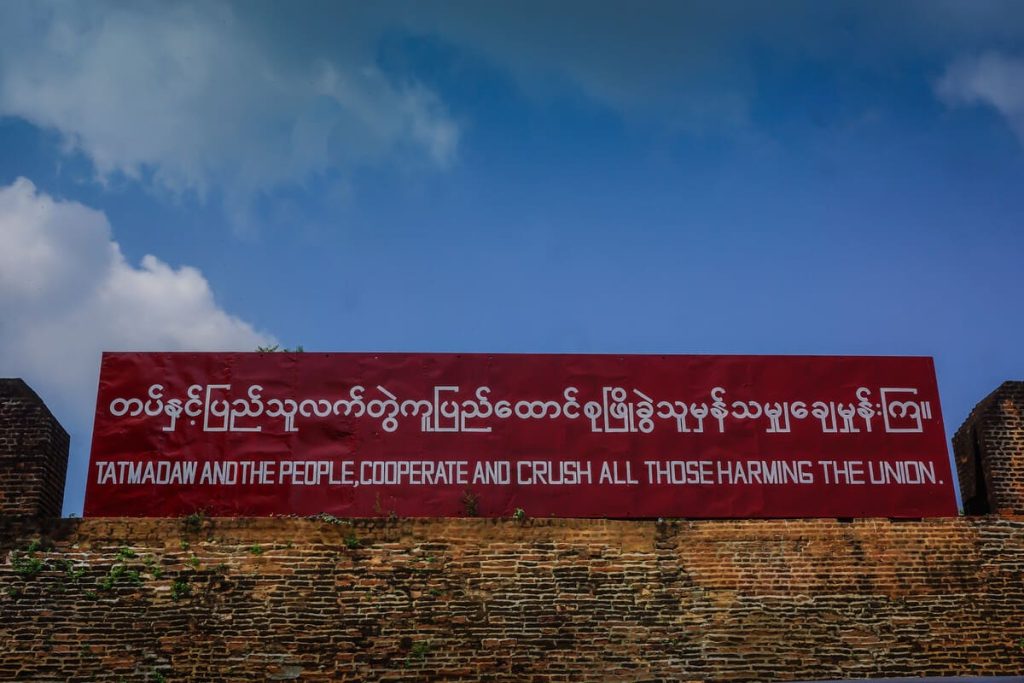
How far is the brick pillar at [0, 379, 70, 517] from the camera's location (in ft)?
42.1

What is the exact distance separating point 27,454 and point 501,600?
5.52 metres

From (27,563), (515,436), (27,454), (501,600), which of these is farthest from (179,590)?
(515,436)

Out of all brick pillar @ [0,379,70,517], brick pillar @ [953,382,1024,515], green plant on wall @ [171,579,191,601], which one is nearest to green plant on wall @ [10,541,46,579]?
brick pillar @ [0,379,70,517]

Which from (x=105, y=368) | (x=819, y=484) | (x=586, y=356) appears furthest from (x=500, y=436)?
(x=105, y=368)

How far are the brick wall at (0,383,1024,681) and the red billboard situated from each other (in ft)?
1.24

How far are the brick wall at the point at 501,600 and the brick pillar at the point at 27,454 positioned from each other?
0.09 metres

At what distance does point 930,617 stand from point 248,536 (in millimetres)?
7424

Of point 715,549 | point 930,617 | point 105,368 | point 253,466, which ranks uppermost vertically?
point 105,368

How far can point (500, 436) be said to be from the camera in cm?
1344

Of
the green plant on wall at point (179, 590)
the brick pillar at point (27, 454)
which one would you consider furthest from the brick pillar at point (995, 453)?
the brick pillar at point (27, 454)

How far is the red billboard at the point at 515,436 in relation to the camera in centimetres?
1316

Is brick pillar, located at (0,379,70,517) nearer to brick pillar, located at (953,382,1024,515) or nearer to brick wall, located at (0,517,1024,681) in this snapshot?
brick wall, located at (0,517,1024,681)

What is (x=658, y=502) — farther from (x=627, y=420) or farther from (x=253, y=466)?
(x=253, y=466)

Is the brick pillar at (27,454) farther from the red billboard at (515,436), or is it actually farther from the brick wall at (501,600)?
the red billboard at (515,436)
